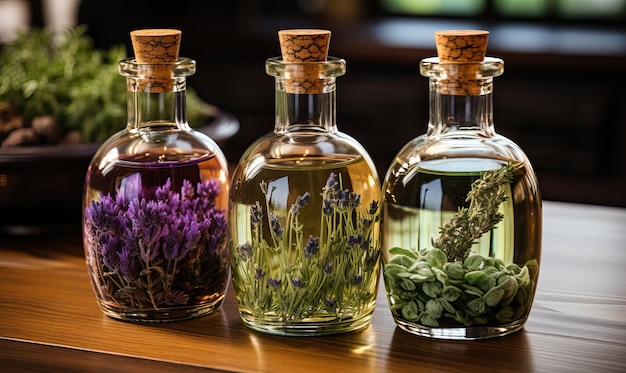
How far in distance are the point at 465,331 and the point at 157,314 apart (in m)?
0.29

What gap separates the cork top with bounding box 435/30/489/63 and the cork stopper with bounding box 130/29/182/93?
25 centimetres

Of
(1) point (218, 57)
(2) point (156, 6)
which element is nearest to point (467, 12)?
(1) point (218, 57)

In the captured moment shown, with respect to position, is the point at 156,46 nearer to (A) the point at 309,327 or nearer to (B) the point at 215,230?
(B) the point at 215,230

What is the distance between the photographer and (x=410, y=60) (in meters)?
2.90

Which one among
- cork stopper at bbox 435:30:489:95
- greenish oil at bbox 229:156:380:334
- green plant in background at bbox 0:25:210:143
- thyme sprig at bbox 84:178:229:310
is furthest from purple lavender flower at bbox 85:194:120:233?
green plant in background at bbox 0:25:210:143

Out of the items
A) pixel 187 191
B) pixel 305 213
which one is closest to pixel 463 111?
pixel 305 213

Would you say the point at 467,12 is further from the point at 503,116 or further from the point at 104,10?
the point at 104,10

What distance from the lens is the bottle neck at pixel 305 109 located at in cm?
86

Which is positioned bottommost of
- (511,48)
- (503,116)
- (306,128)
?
(503,116)

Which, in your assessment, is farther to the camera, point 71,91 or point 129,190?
point 71,91

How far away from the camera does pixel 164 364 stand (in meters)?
0.82

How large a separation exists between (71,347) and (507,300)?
385 millimetres

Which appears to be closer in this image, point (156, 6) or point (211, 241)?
point (211, 241)

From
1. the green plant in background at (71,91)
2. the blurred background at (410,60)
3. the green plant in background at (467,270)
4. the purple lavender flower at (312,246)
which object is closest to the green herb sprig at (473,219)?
the green plant in background at (467,270)
